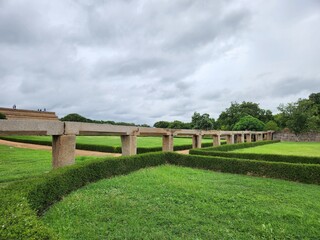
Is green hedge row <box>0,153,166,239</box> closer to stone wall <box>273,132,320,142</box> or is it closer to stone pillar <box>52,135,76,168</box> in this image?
stone pillar <box>52,135,76,168</box>

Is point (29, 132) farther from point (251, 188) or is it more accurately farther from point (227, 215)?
point (251, 188)

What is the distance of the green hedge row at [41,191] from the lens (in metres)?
2.28

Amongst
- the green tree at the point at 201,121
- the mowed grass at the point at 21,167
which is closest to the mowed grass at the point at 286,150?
the mowed grass at the point at 21,167

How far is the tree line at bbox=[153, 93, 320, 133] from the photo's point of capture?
124 feet

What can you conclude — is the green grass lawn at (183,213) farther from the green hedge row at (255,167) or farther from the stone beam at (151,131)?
the stone beam at (151,131)

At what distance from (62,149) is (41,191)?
2619 mm

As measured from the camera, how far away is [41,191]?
4332mm

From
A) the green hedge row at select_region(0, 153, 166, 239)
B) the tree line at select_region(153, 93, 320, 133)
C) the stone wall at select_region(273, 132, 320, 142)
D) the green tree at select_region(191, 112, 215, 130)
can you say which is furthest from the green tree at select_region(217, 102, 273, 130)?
the green hedge row at select_region(0, 153, 166, 239)

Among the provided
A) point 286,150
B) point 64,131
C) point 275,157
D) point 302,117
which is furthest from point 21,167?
point 302,117

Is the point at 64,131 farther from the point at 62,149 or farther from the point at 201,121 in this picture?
the point at 201,121

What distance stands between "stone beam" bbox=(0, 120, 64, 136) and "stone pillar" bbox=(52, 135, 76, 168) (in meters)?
0.24

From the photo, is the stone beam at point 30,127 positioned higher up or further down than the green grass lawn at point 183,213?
higher up

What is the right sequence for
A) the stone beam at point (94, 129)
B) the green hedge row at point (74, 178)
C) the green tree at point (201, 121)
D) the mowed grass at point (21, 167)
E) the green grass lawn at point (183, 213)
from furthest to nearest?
1. the green tree at point (201, 121)
2. the mowed grass at point (21, 167)
3. the stone beam at point (94, 129)
4. the green grass lawn at point (183, 213)
5. the green hedge row at point (74, 178)

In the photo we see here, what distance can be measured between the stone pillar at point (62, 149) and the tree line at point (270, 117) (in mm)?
28870
